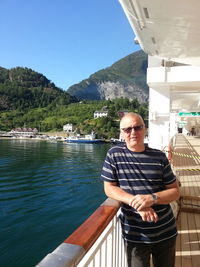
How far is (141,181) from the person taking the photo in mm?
1367

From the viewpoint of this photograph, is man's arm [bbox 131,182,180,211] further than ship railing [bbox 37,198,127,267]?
Yes

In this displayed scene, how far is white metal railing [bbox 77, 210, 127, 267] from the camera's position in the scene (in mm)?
1161

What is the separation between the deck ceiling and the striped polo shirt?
1.08 meters

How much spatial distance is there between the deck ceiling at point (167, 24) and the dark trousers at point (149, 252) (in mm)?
1546

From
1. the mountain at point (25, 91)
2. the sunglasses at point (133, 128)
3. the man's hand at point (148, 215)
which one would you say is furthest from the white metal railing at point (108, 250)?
the mountain at point (25, 91)

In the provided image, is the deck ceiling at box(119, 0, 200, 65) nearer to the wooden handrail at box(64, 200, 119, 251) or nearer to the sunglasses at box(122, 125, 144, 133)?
the sunglasses at box(122, 125, 144, 133)

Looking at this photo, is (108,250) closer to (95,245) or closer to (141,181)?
(95,245)

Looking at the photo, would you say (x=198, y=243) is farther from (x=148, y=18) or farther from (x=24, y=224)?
(x=24, y=224)

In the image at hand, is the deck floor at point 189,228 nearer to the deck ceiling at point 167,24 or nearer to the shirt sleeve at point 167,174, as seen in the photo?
the shirt sleeve at point 167,174

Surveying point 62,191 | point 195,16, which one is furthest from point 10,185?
point 195,16

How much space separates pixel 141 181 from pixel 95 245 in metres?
0.41

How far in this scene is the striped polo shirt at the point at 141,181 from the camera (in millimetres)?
1361

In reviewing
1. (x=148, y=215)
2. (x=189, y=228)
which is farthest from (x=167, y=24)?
(x=189, y=228)

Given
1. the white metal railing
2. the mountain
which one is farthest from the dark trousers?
the mountain
